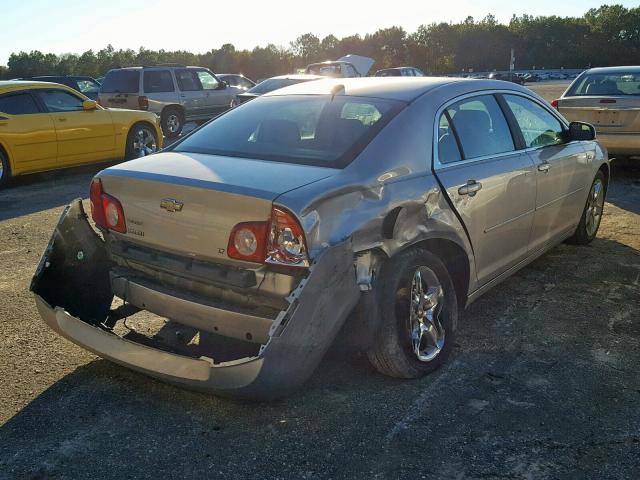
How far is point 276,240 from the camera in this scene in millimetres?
2889

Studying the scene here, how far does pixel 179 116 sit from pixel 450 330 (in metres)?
13.6

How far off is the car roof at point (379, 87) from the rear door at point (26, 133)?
257 inches

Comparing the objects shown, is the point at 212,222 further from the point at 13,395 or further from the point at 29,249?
the point at 29,249

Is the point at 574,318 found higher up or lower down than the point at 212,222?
lower down

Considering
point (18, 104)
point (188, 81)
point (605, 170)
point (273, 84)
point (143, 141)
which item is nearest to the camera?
point (605, 170)

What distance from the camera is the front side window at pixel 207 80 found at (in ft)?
55.4

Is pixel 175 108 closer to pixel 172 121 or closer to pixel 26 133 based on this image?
pixel 172 121

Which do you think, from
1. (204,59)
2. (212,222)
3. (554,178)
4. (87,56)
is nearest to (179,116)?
(554,178)

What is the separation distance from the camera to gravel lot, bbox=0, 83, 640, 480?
110 inches

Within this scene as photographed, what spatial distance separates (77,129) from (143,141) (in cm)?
171

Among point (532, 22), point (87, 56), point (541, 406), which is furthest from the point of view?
point (532, 22)

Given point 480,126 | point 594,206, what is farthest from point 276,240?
point 594,206

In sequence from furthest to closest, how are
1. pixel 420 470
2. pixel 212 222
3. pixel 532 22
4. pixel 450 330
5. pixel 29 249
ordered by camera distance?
pixel 532 22 < pixel 29 249 < pixel 450 330 < pixel 212 222 < pixel 420 470

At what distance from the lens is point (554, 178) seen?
4895mm
